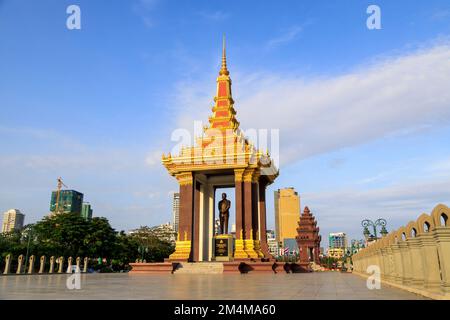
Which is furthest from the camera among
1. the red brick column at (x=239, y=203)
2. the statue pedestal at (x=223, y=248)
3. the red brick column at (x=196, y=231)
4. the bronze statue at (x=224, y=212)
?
the bronze statue at (x=224, y=212)

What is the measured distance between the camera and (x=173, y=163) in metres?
33.3

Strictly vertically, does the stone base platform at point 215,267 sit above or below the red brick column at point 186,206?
below

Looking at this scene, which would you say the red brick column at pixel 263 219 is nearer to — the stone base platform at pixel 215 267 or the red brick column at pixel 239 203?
the red brick column at pixel 239 203

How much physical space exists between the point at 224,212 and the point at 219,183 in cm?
314

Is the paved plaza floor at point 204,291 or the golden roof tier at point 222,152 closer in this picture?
the paved plaza floor at point 204,291

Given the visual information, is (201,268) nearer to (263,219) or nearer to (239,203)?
(239,203)

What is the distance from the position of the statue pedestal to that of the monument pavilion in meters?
0.66

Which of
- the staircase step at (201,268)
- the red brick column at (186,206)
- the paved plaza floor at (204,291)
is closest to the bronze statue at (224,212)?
the red brick column at (186,206)

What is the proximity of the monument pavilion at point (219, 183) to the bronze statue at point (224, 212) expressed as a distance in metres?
1.52

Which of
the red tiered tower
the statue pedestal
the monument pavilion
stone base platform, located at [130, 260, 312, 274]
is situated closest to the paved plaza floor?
stone base platform, located at [130, 260, 312, 274]

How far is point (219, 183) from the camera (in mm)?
36656

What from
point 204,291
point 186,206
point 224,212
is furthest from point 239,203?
point 204,291

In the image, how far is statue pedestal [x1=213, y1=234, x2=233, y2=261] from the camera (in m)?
31.5

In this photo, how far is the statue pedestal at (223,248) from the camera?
3147 cm
